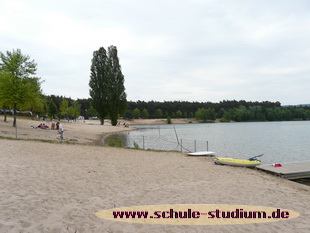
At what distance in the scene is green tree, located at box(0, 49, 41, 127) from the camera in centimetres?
2589

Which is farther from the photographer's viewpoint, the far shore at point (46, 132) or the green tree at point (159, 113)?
the green tree at point (159, 113)

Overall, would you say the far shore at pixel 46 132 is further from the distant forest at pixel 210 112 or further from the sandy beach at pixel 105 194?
the distant forest at pixel 210 112

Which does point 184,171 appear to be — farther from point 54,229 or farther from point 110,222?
point 54,229

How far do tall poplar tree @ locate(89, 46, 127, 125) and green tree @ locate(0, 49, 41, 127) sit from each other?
2699 centimetres

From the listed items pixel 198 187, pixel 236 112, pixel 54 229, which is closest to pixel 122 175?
pixel 198 187

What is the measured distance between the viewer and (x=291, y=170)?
1454 cm

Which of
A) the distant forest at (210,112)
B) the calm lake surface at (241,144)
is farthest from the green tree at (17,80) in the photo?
the distant forest at (210,112)

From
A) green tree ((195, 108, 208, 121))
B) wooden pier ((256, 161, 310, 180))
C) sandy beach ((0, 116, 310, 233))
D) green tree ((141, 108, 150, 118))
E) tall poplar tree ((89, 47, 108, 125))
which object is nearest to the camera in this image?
sandy beach ((0, 116, 310, 233))

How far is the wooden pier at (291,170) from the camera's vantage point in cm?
1395

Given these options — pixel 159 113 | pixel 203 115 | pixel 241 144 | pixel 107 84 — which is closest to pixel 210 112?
pixel 203 115

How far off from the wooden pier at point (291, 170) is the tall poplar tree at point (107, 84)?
4403 cm

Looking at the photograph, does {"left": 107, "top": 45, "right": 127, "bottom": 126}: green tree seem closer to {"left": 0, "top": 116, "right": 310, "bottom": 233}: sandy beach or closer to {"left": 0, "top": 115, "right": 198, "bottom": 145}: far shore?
{"left": 0, "top": 115, "right": 198, "bottom": 145}: far shore

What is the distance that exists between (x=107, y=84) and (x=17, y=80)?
2907 cm

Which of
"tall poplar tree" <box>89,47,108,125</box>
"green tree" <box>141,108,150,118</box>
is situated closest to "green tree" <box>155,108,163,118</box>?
"green tree" <box>141,108,150,118</box>
